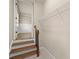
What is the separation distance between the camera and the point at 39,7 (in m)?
4.48
